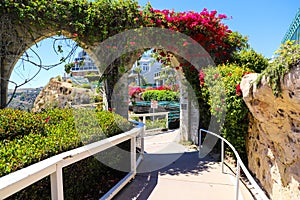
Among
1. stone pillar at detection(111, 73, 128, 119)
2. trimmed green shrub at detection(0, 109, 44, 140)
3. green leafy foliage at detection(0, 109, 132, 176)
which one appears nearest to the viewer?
green leafy foliage at detection(0, 109, 132, 176)

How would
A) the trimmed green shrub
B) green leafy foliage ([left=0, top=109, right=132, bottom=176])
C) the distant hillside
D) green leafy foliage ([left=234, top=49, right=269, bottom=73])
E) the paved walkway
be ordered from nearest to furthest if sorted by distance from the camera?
green leafy foliage ([left=0, top=109, right=132, bottom=176]) < the trimmed green shrub < the paved walkway < the distant hillside < green leafy foliage ([left=234, top=49, right=269, bottom=73])

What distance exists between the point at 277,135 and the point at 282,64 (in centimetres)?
112

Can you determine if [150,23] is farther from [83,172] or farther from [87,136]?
[83,172]

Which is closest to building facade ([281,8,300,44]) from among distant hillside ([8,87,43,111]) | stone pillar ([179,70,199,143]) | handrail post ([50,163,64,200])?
stone pillar ([179,70,199,143])

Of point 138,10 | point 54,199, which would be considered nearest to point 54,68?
point 138,10

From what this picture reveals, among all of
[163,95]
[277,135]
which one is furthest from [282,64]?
[163,95]

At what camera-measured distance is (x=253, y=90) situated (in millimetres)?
2906

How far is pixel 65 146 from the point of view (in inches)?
78.1

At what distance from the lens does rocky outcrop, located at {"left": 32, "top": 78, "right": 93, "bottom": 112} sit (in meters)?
6.70

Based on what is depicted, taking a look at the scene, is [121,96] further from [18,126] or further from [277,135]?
[277,135]

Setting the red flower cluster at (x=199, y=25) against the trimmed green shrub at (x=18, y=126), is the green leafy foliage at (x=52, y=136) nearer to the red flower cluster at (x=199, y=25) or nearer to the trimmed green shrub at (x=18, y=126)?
the trimmed green shrub at (x=18, y=126)

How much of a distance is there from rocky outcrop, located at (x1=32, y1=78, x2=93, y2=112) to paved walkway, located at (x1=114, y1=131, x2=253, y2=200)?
346cm

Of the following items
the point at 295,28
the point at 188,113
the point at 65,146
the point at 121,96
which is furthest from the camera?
the point at 188,113

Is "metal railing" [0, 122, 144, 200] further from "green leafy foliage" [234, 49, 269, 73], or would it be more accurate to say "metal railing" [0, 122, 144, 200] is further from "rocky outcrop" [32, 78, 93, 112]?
"rocky outcrop" [32, 78, 93, 112]
